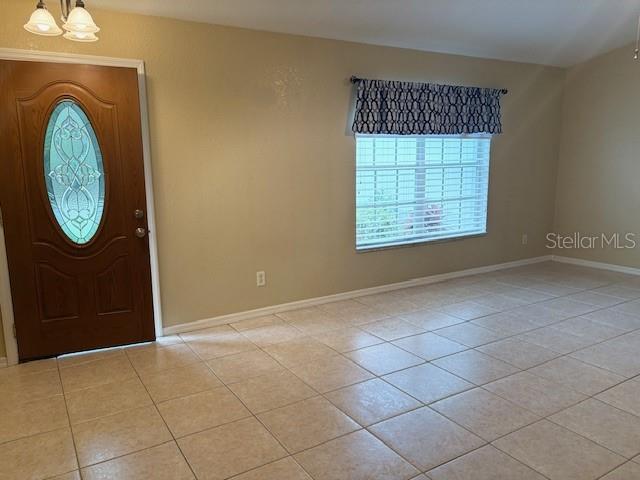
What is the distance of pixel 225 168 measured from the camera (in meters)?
3.93

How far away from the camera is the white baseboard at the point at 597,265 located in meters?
5.71

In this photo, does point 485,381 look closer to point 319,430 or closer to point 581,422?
point 581,422

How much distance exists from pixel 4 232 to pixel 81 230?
458mm

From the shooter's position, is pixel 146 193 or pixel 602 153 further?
pixel 602 153

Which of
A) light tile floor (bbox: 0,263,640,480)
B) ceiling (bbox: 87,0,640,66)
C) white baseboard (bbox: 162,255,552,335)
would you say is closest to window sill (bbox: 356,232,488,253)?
white baseboard (bbox: 162,255,552,335)

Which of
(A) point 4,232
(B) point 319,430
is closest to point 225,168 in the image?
(A) point 4,232

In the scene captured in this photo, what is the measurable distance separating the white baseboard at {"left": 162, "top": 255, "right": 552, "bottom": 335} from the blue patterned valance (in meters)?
1.58

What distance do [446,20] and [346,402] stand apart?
3.37 meters

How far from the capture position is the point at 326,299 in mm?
4645

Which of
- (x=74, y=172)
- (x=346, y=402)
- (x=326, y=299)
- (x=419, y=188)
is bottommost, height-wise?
(x=346, y=402)

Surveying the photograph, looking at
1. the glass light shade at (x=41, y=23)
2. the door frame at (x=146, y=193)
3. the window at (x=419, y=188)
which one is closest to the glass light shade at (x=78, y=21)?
the glass light shade at (x=41, y=23)

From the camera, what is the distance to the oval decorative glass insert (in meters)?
3.25

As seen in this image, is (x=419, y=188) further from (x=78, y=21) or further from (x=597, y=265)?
(x=78, y=21)

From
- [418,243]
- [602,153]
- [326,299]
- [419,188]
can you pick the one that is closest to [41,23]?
[326,299]
